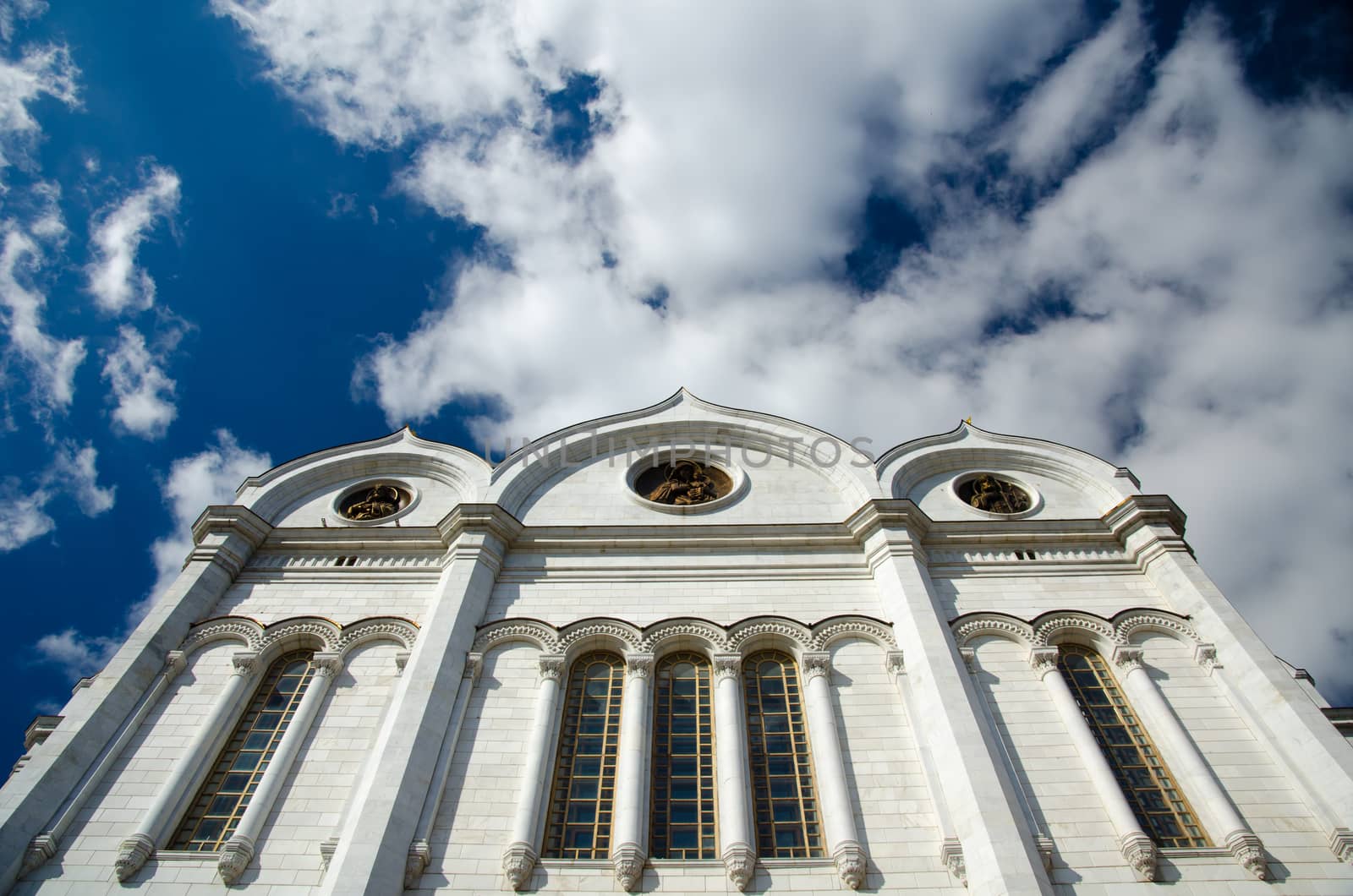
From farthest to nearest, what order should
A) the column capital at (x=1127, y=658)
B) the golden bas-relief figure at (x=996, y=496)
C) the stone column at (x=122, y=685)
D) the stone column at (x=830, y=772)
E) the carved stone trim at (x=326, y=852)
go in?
the golden bas-relief figure at (x=996, y=496), the column capital at (x=1127, y=658), the stone column at (x=122, y=685), the carved stone trim at (x=326, y=852), the stone column at (x=830, y=772)

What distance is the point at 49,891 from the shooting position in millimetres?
12117

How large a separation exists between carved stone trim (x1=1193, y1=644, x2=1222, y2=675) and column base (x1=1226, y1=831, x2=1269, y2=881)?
3515 mm

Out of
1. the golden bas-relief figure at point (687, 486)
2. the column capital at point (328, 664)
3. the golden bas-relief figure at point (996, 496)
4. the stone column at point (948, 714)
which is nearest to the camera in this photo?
the stone column at point (948, 714)

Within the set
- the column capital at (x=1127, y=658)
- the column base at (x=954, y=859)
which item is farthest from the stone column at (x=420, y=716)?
the column capital at (x=1127, y=658)

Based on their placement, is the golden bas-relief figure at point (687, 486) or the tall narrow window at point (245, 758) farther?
the golden bas-relief figure at point (687, 486)

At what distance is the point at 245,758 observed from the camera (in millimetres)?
14359

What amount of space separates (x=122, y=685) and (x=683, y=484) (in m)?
11.6

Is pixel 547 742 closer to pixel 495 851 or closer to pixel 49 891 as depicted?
pixel 495 851

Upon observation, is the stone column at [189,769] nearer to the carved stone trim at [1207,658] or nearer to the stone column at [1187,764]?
the stone column at [1187,764]

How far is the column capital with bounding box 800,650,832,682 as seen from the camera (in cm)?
1515

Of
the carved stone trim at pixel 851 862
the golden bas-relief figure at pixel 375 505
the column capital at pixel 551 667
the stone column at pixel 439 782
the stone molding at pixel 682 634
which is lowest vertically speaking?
the carved stone trim at pixel 851 862

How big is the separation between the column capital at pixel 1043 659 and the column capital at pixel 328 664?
40.9 ft

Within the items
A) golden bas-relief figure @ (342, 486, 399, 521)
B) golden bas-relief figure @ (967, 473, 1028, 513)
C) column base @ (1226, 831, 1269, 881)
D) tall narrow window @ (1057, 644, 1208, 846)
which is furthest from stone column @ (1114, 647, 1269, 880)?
golden bas-relief figure @ (342, 486, 399, 521)

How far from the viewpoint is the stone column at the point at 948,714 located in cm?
1176
